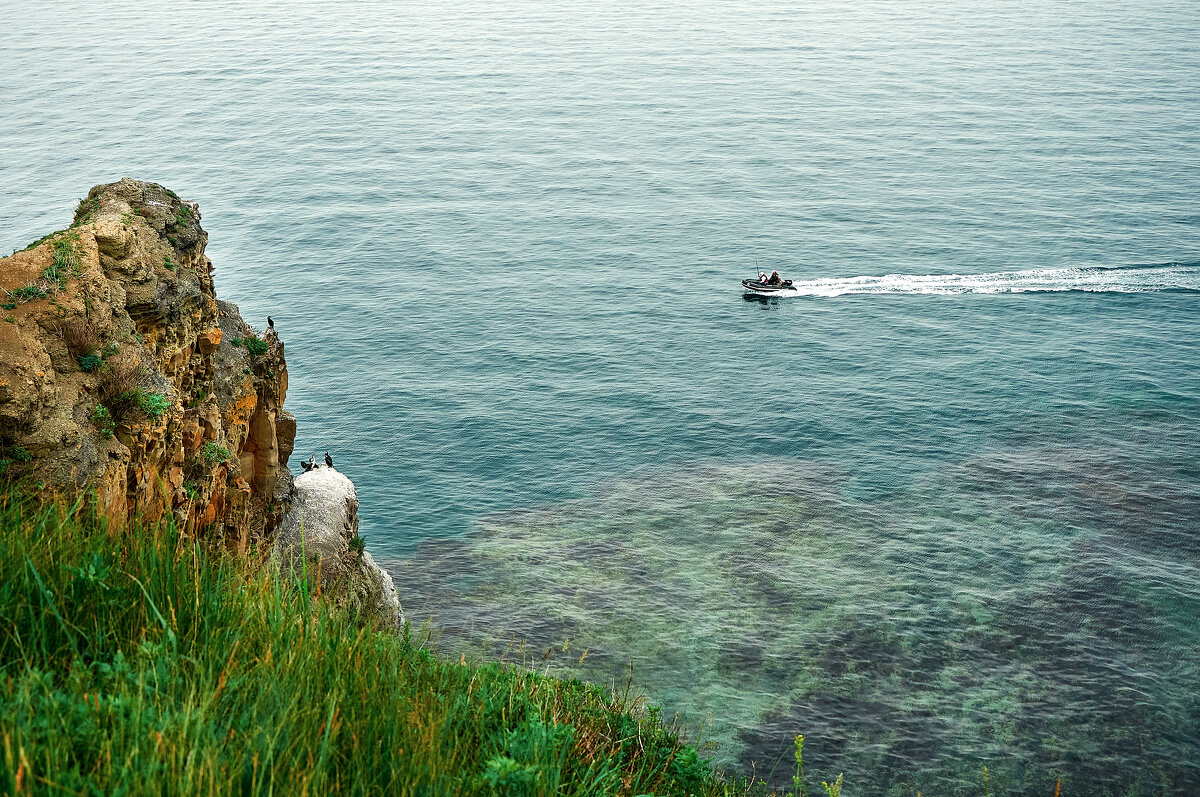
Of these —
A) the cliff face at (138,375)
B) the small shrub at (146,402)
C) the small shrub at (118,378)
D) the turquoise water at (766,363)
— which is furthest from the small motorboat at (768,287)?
the small shrub at (118,378)

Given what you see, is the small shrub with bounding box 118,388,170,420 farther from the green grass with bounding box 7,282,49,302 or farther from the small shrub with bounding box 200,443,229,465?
the small shrub with bounding box 200,443,229,465

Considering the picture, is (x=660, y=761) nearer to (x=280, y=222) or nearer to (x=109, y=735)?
(x=109, y=735)

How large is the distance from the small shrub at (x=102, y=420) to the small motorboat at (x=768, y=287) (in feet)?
206

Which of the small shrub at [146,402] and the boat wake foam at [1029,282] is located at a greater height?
the small shrub at [146,402]

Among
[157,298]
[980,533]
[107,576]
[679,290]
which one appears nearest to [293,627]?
[107,576]

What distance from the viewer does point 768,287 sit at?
254ft

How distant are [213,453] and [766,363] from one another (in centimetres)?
4955

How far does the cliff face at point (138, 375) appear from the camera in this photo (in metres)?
18.6

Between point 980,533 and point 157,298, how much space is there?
4168 centimetres

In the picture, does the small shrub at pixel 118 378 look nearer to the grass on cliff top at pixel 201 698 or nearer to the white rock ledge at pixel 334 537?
the white rock ledge at pixel 334 537

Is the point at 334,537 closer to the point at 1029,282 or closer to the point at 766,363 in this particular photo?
the point at 766,363

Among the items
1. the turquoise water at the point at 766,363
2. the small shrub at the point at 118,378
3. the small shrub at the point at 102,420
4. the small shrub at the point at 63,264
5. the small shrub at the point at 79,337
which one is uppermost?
the small shrub at the point at 63,264

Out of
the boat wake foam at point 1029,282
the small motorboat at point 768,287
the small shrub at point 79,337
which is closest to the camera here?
the small shrub at point 79,337

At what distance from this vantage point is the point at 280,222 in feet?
312
